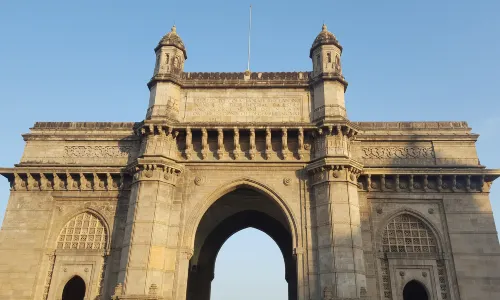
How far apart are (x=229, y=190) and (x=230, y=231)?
6786 millimetres

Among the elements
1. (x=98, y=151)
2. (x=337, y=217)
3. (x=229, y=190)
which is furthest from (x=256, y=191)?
(x=98, y=151)

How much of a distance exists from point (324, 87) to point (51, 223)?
45.5 ft

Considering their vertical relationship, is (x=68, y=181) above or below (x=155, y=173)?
above

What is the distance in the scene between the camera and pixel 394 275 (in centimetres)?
1778

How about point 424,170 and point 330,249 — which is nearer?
point 330,249

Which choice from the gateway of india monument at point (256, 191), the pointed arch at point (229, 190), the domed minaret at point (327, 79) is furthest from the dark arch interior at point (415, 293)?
the domed minaret at point (327, 79)

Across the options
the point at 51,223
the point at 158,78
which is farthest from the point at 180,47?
the point at 51,223

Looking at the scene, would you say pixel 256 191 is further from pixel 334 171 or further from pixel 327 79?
pixel 327 79

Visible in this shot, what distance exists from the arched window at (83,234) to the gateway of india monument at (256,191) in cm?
5

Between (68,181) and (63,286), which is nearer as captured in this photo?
(63,286)

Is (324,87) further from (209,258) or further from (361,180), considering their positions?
(209,258)

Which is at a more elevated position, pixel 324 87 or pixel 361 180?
pixel 324 87

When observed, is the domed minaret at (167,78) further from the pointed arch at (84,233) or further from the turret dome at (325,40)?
the turret dome at (325,40)

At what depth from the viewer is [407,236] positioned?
18688 millimetres
